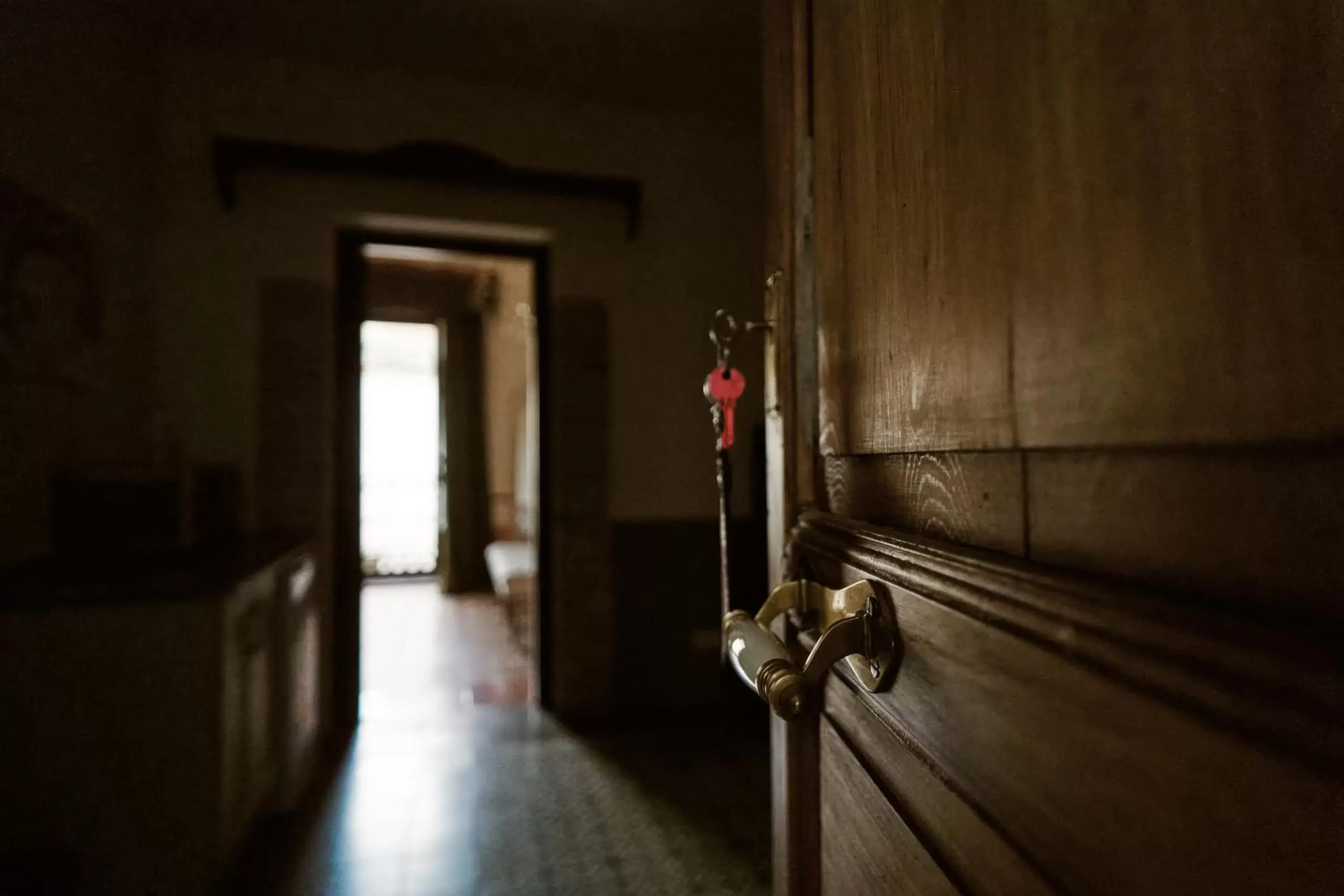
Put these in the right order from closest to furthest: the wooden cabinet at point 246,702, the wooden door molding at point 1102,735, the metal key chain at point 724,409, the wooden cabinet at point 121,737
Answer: the wooden door molding at point 1102,735
the metal key chain at point 724,409
the wooden cabinet at point 121,737
the wooden cabinet at point 246,702

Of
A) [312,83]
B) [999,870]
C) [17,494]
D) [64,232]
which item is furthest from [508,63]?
[999,870]

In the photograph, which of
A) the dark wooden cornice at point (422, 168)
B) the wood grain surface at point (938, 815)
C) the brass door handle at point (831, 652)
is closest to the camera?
the wood grain surface at point (938, 815)

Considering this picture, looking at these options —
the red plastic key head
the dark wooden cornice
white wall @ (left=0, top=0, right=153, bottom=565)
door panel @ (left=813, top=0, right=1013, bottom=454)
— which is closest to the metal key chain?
the red plastic key head

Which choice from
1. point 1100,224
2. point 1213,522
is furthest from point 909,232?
point 1213,522

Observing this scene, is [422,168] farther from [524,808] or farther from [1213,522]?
[1213,522]

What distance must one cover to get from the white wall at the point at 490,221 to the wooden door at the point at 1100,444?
8.28 feet

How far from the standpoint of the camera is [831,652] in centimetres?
51

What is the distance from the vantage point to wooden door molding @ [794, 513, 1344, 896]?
0.73 feet

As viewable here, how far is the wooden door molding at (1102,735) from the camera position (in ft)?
0.73

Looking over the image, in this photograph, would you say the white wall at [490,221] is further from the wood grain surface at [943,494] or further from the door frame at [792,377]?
the wood grain surface at [943,494]

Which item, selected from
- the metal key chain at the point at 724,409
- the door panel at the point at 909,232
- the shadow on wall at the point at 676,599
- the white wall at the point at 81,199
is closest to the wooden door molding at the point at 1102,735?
the door panel at the point at 909,232

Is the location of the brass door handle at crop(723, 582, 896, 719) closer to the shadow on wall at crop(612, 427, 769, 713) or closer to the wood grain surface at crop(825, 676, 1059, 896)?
the wood grain surface at crop(825, 676, 1059, 896)

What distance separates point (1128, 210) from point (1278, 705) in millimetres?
228

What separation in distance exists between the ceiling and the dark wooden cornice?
0.36 metres
